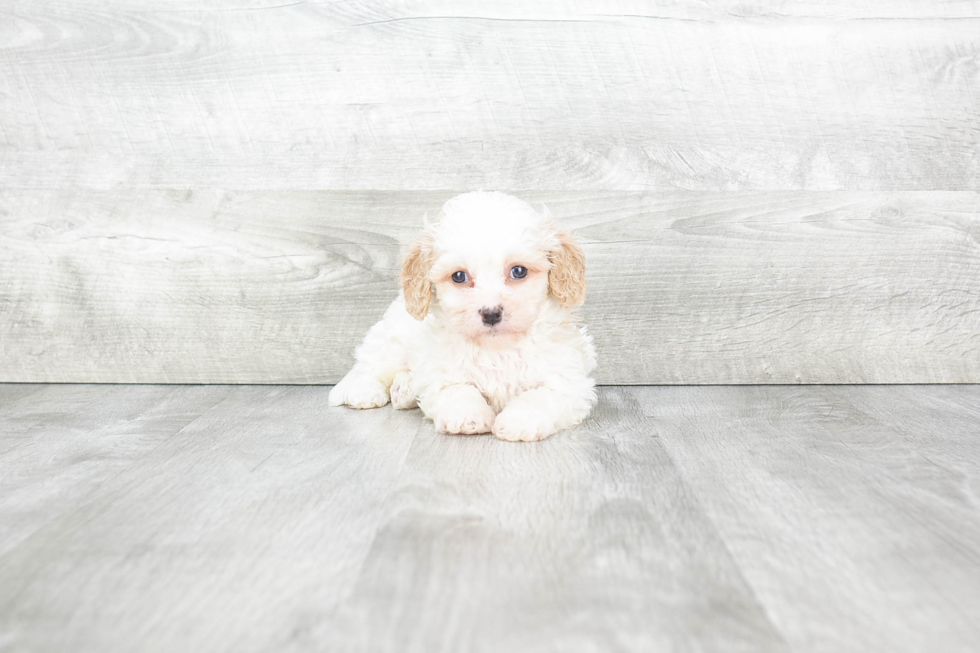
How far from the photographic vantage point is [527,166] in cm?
225

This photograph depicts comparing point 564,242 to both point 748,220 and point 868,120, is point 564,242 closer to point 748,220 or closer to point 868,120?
point 748,220

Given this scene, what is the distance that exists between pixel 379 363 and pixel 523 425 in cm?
55

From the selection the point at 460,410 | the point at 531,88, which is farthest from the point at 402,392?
the point at 531,88

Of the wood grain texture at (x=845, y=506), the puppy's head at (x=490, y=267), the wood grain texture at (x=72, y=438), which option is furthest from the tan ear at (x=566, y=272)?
the wood grain texture at (x=72, y=438)

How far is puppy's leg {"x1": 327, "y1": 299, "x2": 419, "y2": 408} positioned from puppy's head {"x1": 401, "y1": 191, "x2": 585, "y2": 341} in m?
0.26

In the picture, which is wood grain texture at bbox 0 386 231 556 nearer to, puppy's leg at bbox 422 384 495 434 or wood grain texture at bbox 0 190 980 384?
wood grain texture at bbox 0 190 980 384

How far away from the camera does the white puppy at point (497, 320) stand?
1648 mm

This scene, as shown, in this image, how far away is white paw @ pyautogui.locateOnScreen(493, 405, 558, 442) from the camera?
1643mm

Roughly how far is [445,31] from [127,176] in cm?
101

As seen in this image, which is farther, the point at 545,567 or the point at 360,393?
the point at 360,393

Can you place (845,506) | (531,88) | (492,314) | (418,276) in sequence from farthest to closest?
(531,88)
(418,276)
(492,314)
(845,506)

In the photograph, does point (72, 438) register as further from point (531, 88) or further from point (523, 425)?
point (531, 88)

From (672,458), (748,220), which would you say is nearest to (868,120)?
(748,220)

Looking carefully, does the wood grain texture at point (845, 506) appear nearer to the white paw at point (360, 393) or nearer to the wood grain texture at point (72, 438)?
the white paw at point (360, 393)
